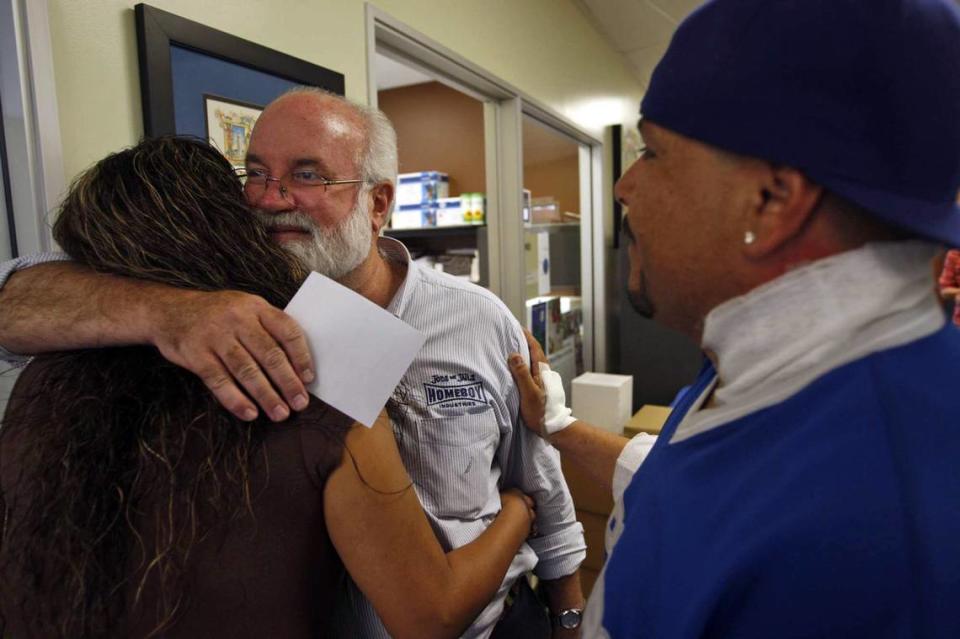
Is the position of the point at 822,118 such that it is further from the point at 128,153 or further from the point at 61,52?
the point at 61,52

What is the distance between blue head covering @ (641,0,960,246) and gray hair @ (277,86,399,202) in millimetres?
789

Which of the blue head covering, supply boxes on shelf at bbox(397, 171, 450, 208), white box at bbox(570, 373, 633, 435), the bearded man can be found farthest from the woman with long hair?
supply boxes on shelf at bbox(397, 171, 450, 208)

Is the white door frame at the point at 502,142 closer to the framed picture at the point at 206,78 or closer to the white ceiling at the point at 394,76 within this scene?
the framed picture at the point at 206,78

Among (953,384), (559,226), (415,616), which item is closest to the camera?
(953,384)

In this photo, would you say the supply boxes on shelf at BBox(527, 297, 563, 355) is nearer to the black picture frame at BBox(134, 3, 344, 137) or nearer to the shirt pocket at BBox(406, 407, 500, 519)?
the shirt pocket at BBox(406, 407, 500, 519)

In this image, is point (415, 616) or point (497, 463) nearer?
point (415, 616)

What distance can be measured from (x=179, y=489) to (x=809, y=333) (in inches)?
23.7

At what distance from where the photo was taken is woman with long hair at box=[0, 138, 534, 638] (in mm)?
570

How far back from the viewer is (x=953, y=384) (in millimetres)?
416

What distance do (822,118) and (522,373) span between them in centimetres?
75

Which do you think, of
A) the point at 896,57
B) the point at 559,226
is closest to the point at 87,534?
the point at 896,57

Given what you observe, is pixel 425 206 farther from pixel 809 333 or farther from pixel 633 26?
pixel 809 333

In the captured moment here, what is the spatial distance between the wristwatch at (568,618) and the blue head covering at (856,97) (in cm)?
106

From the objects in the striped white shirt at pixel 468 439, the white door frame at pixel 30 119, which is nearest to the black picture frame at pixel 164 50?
the white door frame at pixel 30 119
